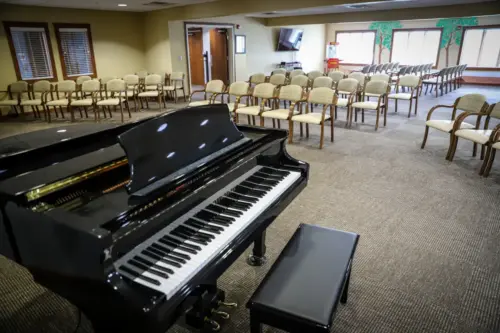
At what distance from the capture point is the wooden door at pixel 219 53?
10.5 m

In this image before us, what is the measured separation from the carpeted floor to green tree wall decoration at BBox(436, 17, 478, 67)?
31.8 feet

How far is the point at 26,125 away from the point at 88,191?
6387 mm

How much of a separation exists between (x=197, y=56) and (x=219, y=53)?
73cm

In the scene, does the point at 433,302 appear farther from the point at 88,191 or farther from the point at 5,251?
the point at 5,251

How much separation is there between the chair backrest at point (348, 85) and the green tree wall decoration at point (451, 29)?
8235 mm

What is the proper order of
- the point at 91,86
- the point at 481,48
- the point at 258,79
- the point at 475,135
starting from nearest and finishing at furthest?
the point at 475,135
the point at 91,86
the point at 258,79
the point at 481,48

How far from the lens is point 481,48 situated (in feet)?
38.8

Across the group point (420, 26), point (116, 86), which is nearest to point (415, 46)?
point (420, 26)

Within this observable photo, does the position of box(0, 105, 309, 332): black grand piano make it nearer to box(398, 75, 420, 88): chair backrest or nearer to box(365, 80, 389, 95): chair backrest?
box(365, 80, 389, 95): chair backrest

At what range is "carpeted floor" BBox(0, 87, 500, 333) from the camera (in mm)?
1891

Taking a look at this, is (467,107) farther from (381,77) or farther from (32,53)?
(32,53)

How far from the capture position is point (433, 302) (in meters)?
2.00

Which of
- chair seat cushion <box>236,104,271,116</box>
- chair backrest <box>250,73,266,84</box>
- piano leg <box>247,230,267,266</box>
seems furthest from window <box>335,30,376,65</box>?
piano leg <box>247,230,267,266</box>

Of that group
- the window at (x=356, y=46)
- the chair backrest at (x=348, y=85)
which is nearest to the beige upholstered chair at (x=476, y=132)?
the chair backrest at (x=348, y=85)
